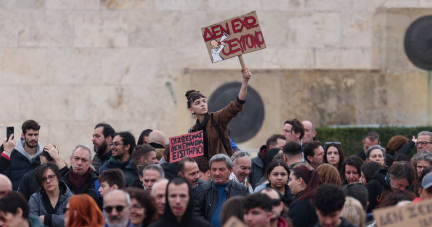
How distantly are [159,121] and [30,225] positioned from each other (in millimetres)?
9775

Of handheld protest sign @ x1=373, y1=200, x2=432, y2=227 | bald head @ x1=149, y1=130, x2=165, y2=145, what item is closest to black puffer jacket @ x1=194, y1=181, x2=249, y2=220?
handheld protest sign @ x1=373, y1=200, x2=432, y2=227

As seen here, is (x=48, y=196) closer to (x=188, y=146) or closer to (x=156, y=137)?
(x=188, y=146)

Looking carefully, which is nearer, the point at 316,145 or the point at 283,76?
the point at 316,145

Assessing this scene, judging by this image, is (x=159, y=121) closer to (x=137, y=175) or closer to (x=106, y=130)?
(x=106, y=130)

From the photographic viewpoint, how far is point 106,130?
10.7 m

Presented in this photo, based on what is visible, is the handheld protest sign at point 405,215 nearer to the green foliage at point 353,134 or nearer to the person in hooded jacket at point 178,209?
the person in hooded jacket at point 178,209

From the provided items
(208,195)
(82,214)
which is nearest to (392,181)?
(208,195)

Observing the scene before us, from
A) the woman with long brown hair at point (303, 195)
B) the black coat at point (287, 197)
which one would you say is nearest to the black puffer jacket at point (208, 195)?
the black coat at point (287, 197)

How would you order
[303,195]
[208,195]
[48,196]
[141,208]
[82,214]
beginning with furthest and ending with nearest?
[48,196]
[208,195]
[303,195]
[141,208]
[82,214]

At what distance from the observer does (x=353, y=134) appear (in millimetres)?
14586

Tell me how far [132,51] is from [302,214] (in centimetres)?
972

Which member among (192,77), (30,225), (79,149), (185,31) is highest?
(185,31)

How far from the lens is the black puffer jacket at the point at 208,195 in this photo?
307 inches

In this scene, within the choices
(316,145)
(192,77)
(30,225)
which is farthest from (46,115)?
(30,225)
